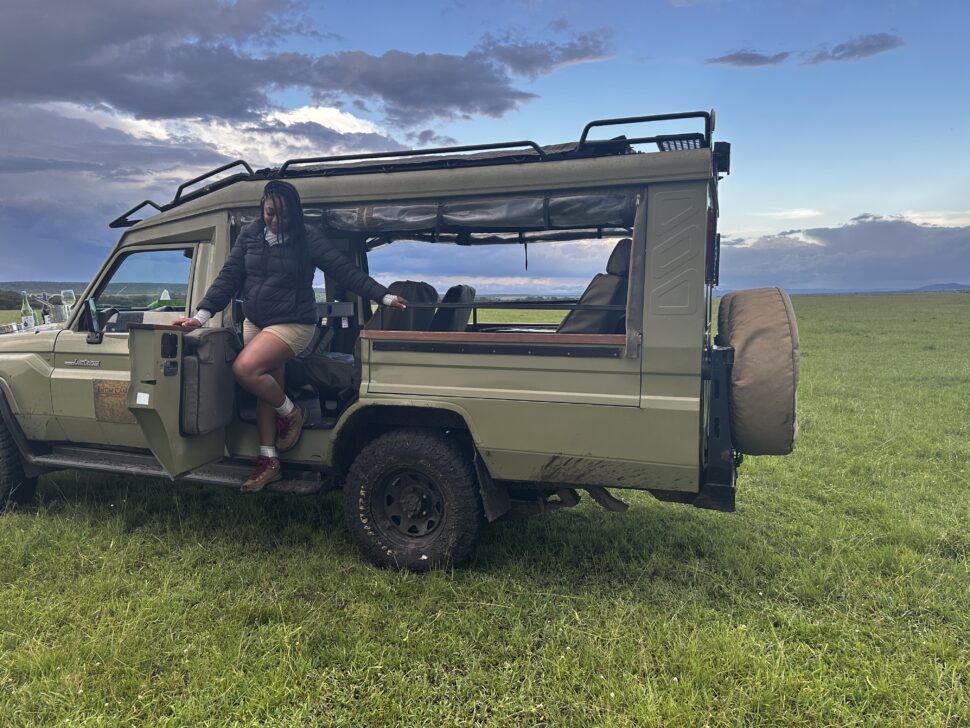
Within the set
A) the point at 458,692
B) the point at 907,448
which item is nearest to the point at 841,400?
the point at 907,448

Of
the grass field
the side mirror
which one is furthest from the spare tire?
the side mirror

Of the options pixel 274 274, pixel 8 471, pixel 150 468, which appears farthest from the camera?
pixel 8 471

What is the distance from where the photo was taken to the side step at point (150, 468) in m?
4.08

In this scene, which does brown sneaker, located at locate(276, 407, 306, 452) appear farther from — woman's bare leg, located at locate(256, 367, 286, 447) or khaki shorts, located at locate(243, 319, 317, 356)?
khaki shorts, located at locate(243, 319, 317, 356)

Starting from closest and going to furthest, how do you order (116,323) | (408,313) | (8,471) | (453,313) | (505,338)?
(505,338), (408,313), (453,313), (116,323), (8,471)

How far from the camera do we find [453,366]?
3.64 meters

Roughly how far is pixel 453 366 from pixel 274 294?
1.33 meters

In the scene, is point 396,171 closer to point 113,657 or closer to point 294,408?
point 294,408

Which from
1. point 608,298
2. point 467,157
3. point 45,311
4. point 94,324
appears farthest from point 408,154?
point 45,311

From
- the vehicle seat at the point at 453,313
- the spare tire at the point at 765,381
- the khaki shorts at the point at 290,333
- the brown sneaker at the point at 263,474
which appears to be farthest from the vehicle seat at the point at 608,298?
the brown sneaker at the point at 263,474

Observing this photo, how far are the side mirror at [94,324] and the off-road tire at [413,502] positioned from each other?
226cm

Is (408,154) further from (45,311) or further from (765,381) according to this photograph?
(45,311)

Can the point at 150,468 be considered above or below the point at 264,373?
below

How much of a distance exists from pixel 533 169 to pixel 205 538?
3.27 metres
